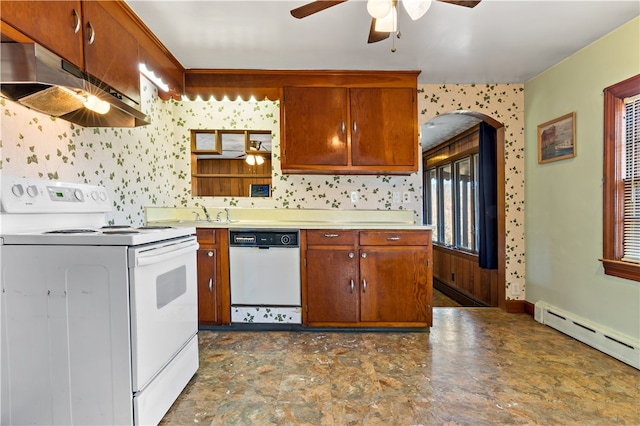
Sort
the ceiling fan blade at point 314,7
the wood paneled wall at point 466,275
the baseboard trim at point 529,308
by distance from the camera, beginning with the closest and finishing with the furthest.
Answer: the ceiling fan blade at point 314,7
the baseboard trim at point 529,308
the wood paneled wall at point 466,275

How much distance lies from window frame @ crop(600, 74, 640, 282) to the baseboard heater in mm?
418

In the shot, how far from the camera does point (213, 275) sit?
8.80 ft

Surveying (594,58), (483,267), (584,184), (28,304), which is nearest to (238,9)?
(28,304)

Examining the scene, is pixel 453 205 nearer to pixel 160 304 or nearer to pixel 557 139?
pixel 557 139

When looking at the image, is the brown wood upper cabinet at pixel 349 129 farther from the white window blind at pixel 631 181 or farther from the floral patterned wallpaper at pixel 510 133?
the white window blind at pixel 631 181

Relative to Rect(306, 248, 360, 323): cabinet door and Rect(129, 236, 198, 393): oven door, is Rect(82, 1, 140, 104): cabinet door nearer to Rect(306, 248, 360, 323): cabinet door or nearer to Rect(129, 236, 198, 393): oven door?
Rect(129, 236, 198, 393): oven door

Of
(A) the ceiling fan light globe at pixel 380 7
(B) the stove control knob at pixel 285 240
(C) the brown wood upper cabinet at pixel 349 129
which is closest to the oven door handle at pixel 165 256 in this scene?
(B) the stove control knob at pixel 285 240

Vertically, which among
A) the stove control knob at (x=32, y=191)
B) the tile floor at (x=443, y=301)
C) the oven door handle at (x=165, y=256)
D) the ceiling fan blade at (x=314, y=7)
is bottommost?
the tile floor at (x=443, y=301)

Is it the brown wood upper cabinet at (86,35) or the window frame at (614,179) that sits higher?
the brown wood upper cabinet at (86,35)

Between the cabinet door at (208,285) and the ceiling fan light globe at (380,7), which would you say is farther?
the cabinet door at (208,285)

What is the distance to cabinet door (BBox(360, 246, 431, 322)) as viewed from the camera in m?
2.64

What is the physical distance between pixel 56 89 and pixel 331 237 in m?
1.91

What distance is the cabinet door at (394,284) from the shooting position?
264 centimetres

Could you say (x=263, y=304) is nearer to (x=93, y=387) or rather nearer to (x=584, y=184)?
(x=93, y=387)
